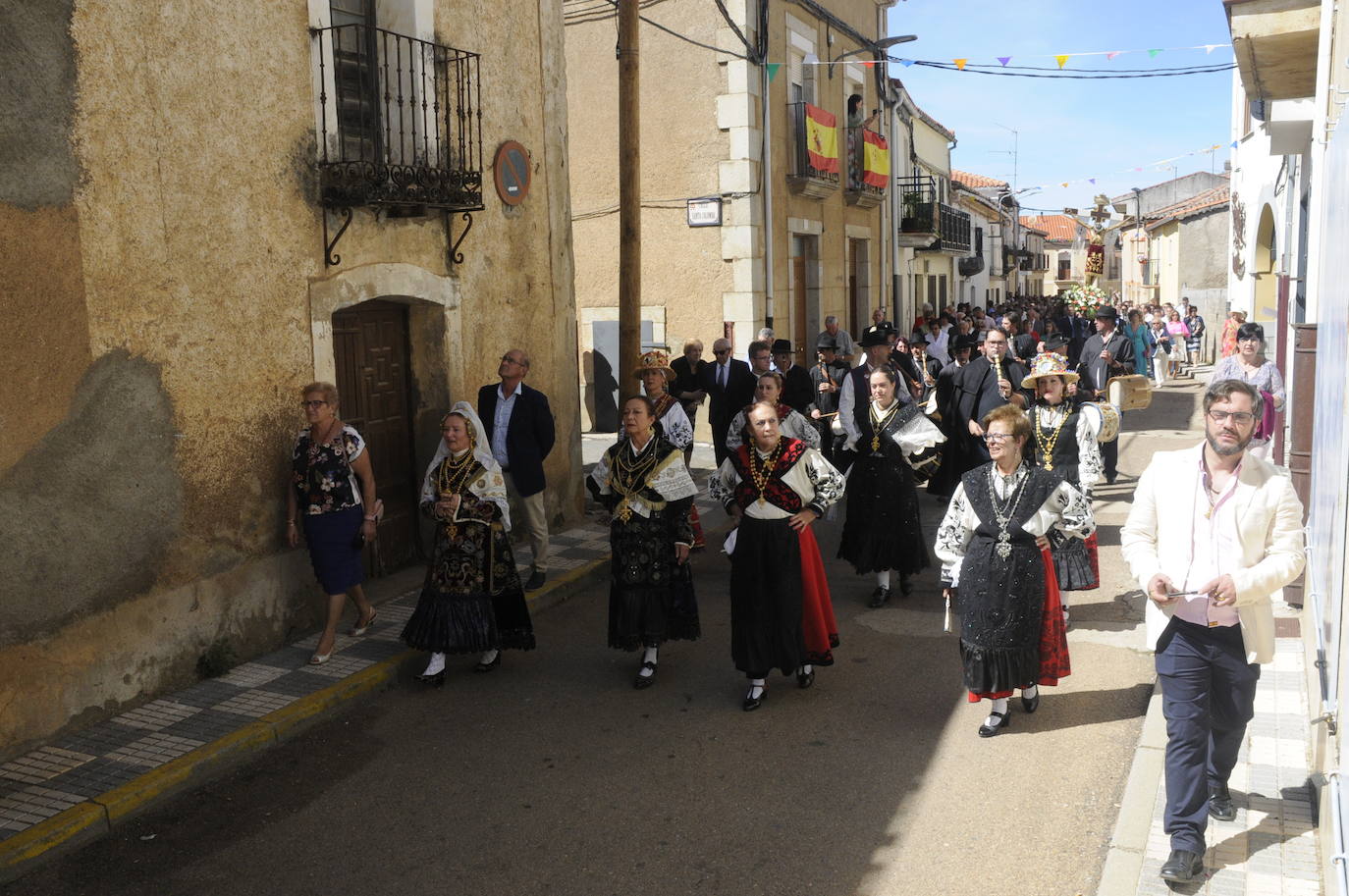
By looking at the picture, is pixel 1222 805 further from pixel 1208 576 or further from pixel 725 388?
pixel 725 388

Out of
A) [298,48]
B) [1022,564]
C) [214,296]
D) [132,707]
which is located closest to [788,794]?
[1022,564]

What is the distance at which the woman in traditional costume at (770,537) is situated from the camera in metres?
6.20

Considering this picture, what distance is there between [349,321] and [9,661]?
10.9 ft

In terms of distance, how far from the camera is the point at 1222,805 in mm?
4531

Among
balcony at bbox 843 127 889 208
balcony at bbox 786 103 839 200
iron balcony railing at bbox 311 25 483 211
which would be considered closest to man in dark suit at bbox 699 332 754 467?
iron balcony railing at bbox 311 25 483 211

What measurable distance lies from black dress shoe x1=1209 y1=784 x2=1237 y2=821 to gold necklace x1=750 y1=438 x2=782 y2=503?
8.33 ft

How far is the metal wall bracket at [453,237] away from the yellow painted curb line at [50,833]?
188 inches

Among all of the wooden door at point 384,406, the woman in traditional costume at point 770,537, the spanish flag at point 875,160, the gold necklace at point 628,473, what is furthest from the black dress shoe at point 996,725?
the spanish flag at point 875,160

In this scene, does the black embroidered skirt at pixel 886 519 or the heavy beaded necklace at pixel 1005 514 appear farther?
the black embroidered skirt at pixel 886 519

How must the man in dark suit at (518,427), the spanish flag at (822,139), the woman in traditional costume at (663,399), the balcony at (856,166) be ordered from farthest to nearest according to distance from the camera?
the balcony at (856,166) → the spanish flag at (822,139) → the woman in traditional costume at (663,399) → the man in dark suit at (518,427)

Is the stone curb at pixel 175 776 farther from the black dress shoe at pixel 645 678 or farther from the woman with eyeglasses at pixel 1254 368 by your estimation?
the woman with eyeglasses at pixel 1254 368

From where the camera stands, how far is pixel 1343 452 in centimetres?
365

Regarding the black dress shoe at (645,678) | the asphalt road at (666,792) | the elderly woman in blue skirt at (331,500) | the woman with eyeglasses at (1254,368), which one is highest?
the woman with eyeglasses at (1254,368)

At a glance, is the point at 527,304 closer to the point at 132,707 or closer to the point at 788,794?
the point at 132,707
